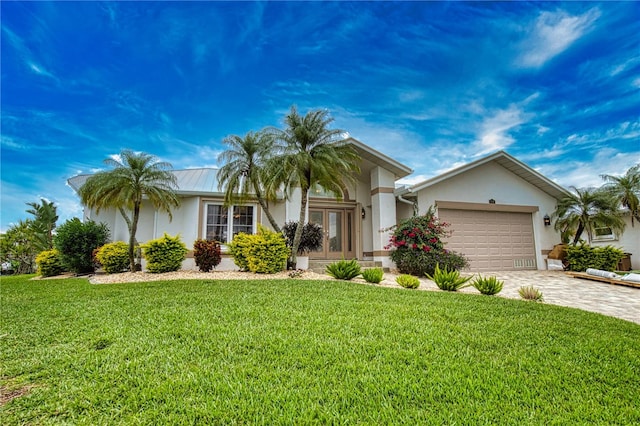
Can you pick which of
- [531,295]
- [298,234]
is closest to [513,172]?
[531,295]

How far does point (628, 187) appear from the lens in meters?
13.9

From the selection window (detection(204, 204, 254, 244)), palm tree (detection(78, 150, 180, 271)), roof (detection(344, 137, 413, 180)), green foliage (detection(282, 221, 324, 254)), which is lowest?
green foliage (detection(282, 221, 324, 254))

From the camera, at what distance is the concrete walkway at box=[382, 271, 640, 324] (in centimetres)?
653

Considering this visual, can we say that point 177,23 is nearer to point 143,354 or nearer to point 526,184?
point 143,354

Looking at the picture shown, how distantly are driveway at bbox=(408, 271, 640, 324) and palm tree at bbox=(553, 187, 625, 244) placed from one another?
3.66 meters

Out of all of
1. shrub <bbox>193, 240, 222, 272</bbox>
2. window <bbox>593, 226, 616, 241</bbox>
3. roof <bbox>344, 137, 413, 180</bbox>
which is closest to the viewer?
shrub <bbox>193, 240, 222, 272</bbox>

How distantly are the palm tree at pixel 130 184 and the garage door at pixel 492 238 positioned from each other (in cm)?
1112

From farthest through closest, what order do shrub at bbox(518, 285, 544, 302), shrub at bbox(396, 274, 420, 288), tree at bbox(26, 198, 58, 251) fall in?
tree at bbox(26, 198, 58, 251) → shrub at bbox(396, 274, 420, 288) → shrub at bbox(518, 285, 544, 302)

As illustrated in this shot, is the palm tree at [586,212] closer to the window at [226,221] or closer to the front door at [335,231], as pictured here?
the front door at [335,231]

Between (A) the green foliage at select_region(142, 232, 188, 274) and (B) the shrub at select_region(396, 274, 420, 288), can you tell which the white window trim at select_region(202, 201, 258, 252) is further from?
(B) the shrub at select_region(396, 274, 420, 288)

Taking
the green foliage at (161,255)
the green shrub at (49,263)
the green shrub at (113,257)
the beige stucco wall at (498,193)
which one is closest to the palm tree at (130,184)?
the green shrub at (113,257)

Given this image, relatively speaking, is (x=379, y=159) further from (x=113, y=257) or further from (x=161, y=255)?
(x=113, y=257)

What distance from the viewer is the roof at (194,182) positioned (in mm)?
13109

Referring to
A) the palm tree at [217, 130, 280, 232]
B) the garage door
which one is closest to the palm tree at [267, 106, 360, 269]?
the palm tree at [217, 130, 280, 232]
